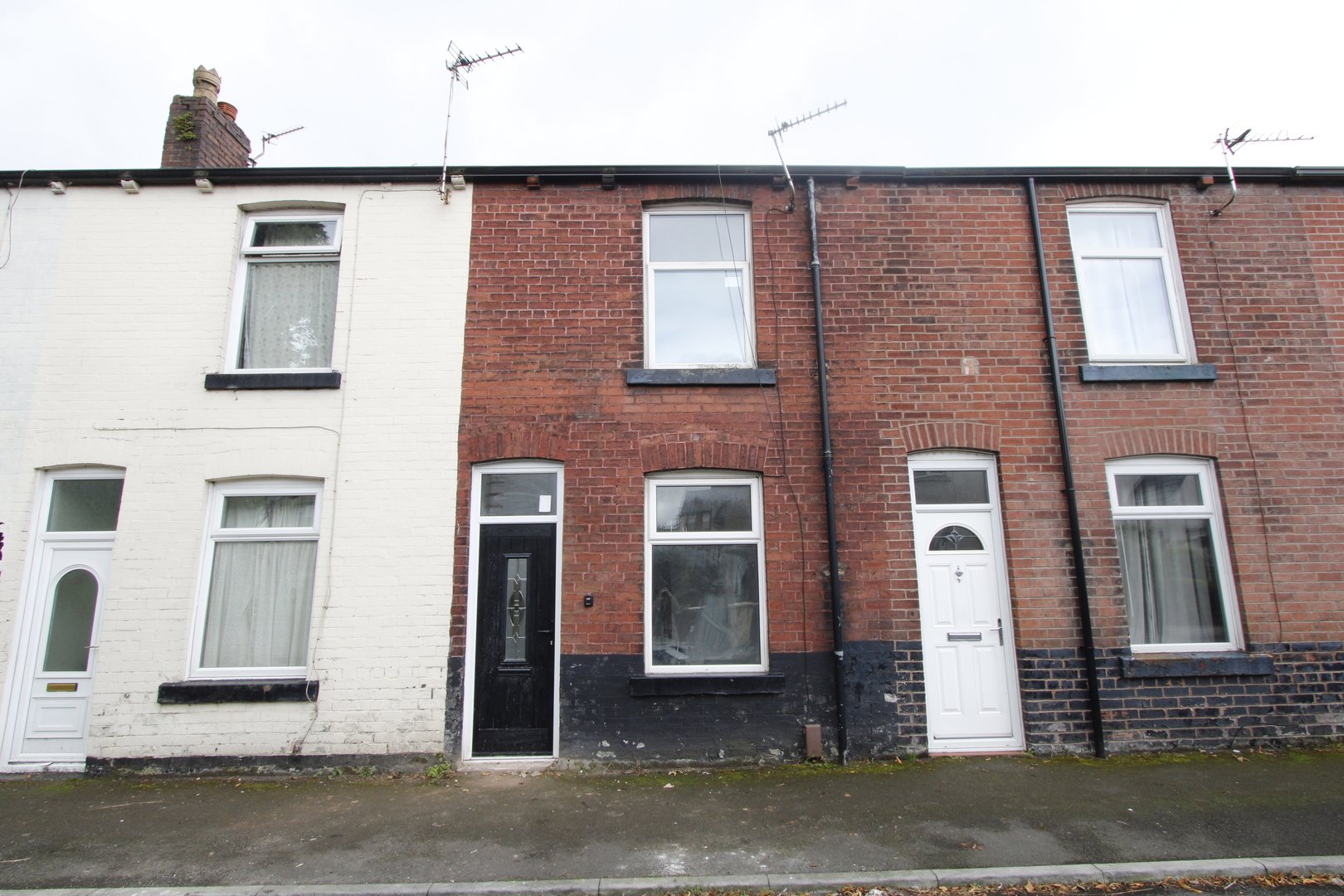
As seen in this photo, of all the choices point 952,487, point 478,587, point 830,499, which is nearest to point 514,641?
point 478,587

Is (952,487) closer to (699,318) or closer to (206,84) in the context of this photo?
(699,318)

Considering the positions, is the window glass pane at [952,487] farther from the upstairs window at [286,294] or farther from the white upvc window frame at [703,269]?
the upstairs window at [286,294]

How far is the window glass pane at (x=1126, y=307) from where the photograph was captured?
7.33 metres

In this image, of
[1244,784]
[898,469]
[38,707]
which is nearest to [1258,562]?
[1244,784]

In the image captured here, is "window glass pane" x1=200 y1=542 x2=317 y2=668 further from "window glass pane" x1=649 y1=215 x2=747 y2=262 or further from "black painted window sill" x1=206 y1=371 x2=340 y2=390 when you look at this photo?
"window glass pane" x1=649 y1=215 x2=747 y2=262

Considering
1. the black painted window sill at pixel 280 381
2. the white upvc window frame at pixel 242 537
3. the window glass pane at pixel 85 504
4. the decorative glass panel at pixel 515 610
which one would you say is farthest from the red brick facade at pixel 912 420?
the window glass pane at pixel 85 504

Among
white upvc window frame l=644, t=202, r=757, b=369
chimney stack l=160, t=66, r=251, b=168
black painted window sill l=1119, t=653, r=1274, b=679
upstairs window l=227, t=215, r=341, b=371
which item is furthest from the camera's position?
chimney stack l=160, t=66, r=251, b=168

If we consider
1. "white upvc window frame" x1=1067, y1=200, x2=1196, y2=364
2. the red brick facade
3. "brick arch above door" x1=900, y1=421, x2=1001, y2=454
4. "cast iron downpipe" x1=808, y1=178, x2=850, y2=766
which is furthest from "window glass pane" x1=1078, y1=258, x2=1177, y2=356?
"cast iron downpipe" x1=808, y1=178, x2=850, y2=766

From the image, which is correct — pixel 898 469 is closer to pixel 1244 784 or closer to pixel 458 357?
pixel 1244 784

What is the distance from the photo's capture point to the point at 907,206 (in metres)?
7.45

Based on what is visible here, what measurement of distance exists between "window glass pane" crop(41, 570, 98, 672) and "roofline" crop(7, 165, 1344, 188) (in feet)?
13.4

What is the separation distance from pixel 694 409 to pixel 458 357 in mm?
2393

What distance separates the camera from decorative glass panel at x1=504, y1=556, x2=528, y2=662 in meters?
6.62

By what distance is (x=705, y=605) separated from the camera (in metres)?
6.79
